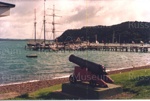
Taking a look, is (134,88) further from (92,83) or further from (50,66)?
(50,66)

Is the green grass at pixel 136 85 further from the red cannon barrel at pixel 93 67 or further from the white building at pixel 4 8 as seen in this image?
the white building at pixel 4 8

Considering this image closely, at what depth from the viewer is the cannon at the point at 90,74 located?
9984 mm

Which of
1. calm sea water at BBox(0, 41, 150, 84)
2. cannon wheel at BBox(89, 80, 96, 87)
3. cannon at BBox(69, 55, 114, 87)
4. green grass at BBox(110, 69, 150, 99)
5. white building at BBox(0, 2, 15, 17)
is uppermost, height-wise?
white building at BBox(0, 2, 15, 17)

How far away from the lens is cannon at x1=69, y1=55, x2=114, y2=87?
998 cm

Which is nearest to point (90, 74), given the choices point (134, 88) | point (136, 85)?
point (134, 88)

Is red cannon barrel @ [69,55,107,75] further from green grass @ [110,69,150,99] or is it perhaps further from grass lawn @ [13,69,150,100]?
green grass @ [110,69,150,99]

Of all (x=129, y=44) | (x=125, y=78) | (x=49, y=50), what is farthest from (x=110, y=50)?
(x=125, y=78)

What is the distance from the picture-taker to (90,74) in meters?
10.4

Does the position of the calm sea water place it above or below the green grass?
below

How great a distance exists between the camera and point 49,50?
75188 millimetres

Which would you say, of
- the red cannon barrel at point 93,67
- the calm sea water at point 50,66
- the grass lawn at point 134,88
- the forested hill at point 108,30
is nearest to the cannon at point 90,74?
the red cannon barrel at point 93,67

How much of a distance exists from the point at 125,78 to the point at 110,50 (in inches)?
1896

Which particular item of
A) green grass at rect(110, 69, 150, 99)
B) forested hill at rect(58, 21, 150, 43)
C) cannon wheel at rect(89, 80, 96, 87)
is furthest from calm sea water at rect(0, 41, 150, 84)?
cannon wheel at rect(89, 80, 96, 87)

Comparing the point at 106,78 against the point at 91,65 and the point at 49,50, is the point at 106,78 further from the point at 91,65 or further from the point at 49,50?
the point at 49,50
